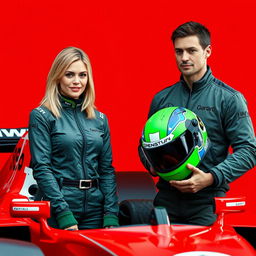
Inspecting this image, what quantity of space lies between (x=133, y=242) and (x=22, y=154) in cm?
211

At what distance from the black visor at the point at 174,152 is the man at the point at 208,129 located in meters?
0.15

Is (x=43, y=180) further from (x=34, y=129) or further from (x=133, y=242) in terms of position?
(x=133, y=242)

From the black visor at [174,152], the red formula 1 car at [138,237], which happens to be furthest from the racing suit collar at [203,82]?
the red formula 1 car at [138,237]

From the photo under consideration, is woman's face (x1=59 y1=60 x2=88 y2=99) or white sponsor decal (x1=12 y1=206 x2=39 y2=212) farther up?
woman's face (x1=59 y1=60 x2=88 y2=99)

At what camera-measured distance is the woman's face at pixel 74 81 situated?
372 cm

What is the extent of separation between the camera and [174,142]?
3.37 m

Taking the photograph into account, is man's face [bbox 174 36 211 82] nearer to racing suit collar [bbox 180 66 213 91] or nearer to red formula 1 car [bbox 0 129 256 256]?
racing suit collar [bbox 180 66 213 91]

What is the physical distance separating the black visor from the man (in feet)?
0.51

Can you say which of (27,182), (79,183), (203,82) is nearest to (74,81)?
(79,183)

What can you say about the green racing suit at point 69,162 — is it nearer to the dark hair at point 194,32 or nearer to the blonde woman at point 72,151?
the blonde woman at point 72,151

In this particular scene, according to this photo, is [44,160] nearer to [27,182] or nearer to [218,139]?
[218,139]

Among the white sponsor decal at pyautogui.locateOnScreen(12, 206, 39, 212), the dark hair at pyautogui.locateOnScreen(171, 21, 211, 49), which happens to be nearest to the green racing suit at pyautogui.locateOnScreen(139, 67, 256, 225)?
the dark hair at pyautogui.locateOnScreen(171, 21, 211, 49)

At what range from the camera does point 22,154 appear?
5047mm

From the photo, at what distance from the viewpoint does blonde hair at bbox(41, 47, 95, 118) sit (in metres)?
3.72
